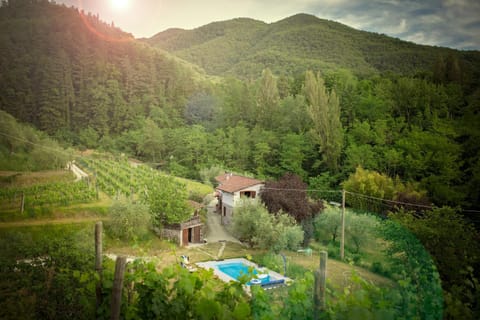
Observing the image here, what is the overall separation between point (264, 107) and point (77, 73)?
17.6 metres

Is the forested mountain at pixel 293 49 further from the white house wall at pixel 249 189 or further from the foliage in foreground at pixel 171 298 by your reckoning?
the foliage in foreground at pixel 171 298

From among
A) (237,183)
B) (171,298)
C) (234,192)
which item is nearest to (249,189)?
(234,192)

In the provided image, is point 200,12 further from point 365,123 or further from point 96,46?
point 96,46

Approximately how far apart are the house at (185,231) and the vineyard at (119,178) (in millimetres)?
2190

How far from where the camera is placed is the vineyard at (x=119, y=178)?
1586 cm

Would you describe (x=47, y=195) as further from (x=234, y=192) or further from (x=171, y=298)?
(x=171, y=298)

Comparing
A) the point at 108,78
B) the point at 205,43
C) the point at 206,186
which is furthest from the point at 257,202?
the point at 205,43

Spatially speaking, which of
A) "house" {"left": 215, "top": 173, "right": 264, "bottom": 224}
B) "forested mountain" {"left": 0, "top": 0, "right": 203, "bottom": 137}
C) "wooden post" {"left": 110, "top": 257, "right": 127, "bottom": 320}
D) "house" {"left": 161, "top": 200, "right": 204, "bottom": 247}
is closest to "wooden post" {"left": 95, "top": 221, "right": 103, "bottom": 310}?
"wooden post" {"left": 110, "top": 257, "right": 127, "bottom": 320}

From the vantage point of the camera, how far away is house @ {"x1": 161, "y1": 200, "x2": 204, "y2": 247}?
1367 centimetres

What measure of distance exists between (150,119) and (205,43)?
18.7 m

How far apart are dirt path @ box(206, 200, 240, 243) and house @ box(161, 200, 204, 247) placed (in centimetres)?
68

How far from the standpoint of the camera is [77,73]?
31250mm

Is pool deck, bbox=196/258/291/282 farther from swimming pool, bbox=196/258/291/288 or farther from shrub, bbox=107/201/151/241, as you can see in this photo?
shrub, bbox=107/201/151/241

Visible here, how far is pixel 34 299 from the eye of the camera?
10.9 feet
